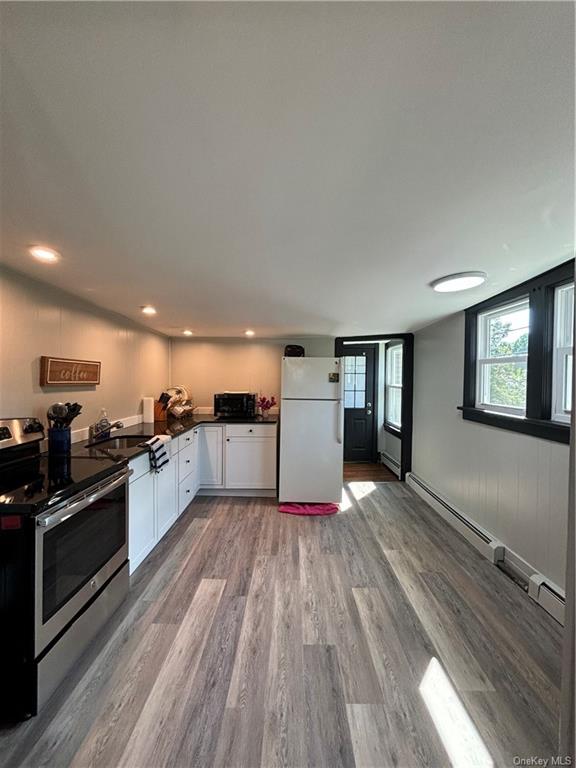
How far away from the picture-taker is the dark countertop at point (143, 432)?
203cm

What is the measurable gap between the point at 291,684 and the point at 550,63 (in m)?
2.28

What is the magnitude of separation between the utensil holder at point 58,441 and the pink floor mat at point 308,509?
2208mm

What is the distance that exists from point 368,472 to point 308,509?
1697 mm

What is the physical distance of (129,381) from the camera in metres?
3.26

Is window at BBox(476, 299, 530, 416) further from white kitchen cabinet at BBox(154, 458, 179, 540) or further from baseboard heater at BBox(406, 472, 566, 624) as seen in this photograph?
white kitchen cabinet at BBox(154, 458, 179, 540)

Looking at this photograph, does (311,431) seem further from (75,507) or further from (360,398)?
(75,507)

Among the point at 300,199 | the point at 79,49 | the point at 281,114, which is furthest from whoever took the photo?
the point at 300,199

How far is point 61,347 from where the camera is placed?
224 centimetres

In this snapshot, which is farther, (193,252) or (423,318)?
(423,318)

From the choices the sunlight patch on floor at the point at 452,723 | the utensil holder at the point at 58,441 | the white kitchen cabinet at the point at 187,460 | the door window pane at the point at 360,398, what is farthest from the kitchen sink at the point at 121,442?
the door window pane at the point at 360,398

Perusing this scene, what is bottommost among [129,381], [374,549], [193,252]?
[374,549]

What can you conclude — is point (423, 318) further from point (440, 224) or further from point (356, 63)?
point (356, 63)

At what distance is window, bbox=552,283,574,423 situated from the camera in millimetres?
1926

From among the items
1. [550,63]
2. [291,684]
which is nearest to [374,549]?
[291,684]
